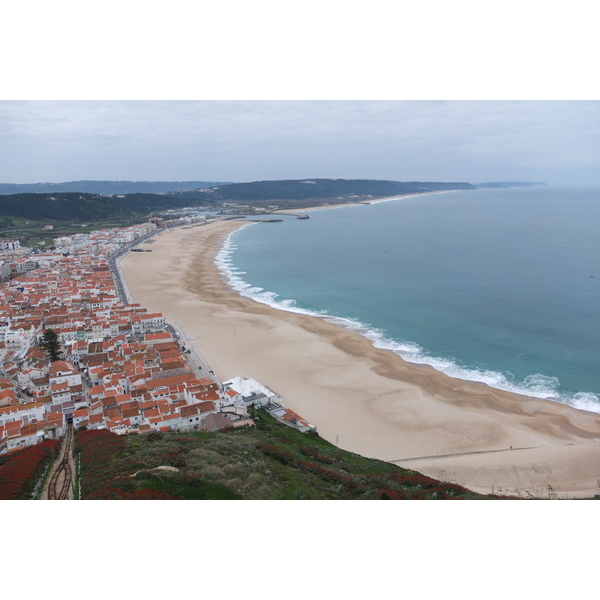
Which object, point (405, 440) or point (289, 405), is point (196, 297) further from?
point (405, 440)

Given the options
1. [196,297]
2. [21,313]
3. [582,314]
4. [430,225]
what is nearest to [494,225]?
[430,225]

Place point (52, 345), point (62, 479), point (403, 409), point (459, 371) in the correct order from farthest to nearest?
point (52, 345)
point (459, 371)
point (403, 409)
point (62, 479)

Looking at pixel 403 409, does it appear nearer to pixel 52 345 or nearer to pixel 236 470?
pixel 236 470

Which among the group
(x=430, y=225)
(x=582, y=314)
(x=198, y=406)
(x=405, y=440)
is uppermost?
(x=430, y=225)

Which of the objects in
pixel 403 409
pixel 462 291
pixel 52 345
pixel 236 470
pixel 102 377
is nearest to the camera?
pixel 236 470

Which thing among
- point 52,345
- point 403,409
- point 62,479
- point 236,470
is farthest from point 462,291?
point 62,479
